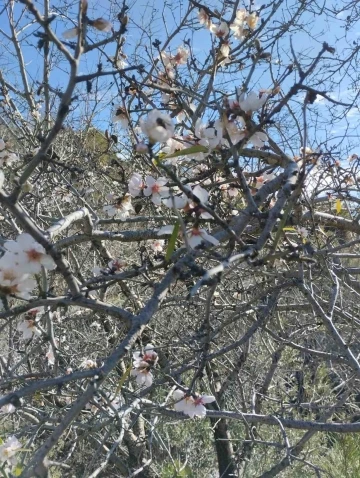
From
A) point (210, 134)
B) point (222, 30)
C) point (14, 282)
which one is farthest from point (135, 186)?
point (222, 30)

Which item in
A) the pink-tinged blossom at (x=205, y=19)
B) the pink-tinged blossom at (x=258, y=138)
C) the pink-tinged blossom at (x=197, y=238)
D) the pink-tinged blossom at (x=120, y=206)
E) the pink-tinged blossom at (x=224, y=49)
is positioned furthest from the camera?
the pink-tinged blossom at (x=205, y=19)

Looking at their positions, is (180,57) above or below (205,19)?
below

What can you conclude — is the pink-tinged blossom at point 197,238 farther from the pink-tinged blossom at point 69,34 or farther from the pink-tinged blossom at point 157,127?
the pink-tinged blossom at point 69,34

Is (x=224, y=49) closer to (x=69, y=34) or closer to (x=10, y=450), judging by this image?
(x=69, y=34)

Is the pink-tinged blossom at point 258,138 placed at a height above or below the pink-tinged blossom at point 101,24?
below

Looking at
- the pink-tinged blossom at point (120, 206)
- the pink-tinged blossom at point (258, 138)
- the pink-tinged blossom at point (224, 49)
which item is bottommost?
the pink-tinged blossom at point (258, 138)

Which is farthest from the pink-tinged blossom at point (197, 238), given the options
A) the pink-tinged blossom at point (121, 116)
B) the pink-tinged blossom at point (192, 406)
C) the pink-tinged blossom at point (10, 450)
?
the pink-tinged blossom at point (10, 450)

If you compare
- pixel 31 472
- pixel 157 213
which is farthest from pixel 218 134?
pixel 157 213

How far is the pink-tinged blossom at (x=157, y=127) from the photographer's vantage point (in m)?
1.08

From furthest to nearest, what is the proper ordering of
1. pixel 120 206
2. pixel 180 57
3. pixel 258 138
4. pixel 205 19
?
pixel 180 57 < pixel 205 19 < pixel 120 206 < pixel 258 138

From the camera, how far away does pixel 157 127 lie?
1083mm

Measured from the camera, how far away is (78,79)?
0.86 m

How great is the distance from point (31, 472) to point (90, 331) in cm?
340

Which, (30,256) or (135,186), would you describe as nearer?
(30,256)
